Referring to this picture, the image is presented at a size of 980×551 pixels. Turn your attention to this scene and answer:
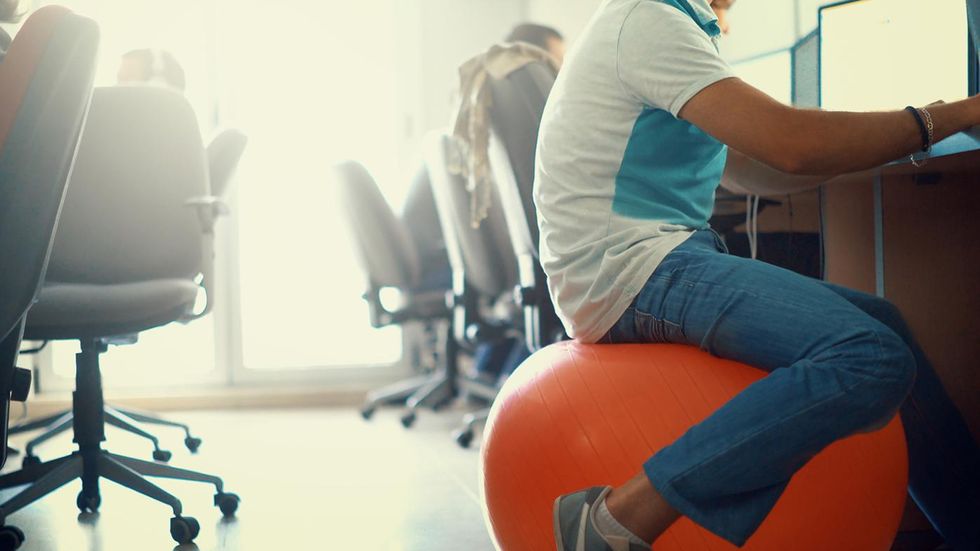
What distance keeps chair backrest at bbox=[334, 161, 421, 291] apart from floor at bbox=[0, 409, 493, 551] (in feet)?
2.04

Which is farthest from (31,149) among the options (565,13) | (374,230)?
(565,13)

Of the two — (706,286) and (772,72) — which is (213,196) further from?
(706,286)

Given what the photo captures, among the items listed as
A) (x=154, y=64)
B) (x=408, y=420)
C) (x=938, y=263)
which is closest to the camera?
(x=938, y=263)

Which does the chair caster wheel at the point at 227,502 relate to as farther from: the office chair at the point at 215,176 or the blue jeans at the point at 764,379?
the blue jeans at the point at 764,379

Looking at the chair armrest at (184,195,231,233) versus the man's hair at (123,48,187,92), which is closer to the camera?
the chair armrest at (184,195,231,233)

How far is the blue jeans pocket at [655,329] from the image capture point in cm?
141

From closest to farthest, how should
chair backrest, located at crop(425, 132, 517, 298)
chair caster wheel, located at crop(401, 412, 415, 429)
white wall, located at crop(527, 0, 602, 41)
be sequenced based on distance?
1. chair backrest, located at crop(425, 132, 517, 298)
2. chair caster wheel, located at crop(401, 412, 415, 429)
3. white wall, located at crop(527, 0, 602, 41)

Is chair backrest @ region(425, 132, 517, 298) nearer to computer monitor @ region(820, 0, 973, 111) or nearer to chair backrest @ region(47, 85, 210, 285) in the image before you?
chair backrest @ region(47, 85, 210, 285)

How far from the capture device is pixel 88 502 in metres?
2.25

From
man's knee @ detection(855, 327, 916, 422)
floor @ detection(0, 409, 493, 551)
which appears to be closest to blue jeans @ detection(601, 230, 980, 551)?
man's knee @ detection(855, 327, 916, 422)

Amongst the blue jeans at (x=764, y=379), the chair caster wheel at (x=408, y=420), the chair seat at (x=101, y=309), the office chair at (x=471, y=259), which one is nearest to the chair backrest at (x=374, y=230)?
the office chair at (x=471, y=259)

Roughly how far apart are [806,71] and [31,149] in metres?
1.69

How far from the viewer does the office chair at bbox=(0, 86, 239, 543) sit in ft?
6.89

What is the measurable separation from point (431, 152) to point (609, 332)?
208 centimetres
